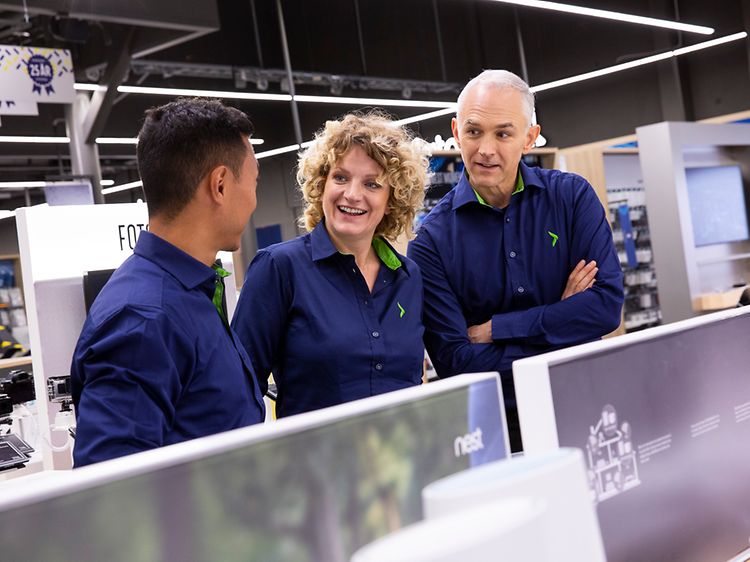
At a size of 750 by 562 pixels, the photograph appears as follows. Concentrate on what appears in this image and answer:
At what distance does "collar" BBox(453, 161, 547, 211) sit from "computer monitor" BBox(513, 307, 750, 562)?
94cm

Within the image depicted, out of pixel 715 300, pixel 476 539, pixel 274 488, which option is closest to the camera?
pixel 476 539

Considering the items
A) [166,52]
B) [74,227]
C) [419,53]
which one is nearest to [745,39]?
[419,53]

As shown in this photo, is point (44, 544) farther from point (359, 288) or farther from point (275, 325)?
point (359, 288)

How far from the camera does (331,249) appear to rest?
215 cm

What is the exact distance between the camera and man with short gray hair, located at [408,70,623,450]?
2254 millimetres

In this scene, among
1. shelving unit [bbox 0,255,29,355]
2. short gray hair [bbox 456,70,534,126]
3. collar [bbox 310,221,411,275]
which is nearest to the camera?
collar [bbox 310,221,411,275]

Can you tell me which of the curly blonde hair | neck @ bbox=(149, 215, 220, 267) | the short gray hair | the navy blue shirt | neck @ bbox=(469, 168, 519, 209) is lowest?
the navy blue shirt

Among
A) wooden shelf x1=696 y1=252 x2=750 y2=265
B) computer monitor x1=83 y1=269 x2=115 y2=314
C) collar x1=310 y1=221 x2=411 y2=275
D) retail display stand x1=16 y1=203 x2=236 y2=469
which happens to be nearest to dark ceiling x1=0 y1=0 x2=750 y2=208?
wooden shelf x1=696 y1=252 x2=750 y2=265

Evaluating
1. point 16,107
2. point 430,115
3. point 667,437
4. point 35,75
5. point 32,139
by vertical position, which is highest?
point 430,115

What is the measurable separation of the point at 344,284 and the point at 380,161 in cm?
33

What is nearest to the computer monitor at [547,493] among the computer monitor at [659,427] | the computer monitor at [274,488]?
the computer monitor at [274,488]

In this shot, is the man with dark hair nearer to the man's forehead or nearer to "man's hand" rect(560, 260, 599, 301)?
the man's forehead

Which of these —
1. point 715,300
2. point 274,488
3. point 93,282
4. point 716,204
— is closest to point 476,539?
point 274,488

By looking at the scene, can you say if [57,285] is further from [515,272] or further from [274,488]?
[274,488]
